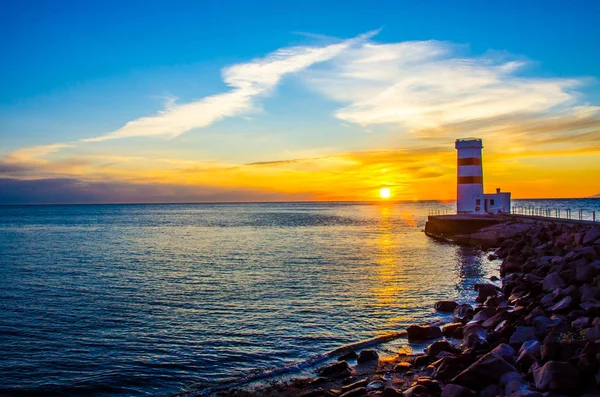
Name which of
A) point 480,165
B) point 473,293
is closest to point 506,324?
point 473,293

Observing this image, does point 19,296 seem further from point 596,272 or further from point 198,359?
point 596,272

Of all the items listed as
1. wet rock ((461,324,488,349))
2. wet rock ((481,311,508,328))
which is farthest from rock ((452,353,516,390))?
wet rock ((481,311,508,328))

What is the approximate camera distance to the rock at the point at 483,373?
10148 millimetres

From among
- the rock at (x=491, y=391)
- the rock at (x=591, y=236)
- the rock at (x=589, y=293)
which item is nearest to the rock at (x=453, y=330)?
the rock at (x=589, y=293)

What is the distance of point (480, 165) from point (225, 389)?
4285 cm

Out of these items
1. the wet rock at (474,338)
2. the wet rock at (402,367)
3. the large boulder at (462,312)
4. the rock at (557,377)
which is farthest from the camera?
the large boulder at (462,312)

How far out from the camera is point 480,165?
162 feet

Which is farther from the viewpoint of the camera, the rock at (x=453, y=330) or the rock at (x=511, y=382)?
the rock at (x=453, y=330)

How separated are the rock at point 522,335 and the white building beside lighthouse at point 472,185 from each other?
125 feet

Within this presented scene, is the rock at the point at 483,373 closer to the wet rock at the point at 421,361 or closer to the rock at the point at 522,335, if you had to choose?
the rock at the point at 522,335

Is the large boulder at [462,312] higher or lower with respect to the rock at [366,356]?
higher

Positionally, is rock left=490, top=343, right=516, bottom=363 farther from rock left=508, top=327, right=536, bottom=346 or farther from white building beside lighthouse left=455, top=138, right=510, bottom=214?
white building beside lighthouse left=455, top=138, right=510, bottom=214

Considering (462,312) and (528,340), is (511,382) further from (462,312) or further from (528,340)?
(462,312)

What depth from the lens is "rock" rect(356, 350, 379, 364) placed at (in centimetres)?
1355
